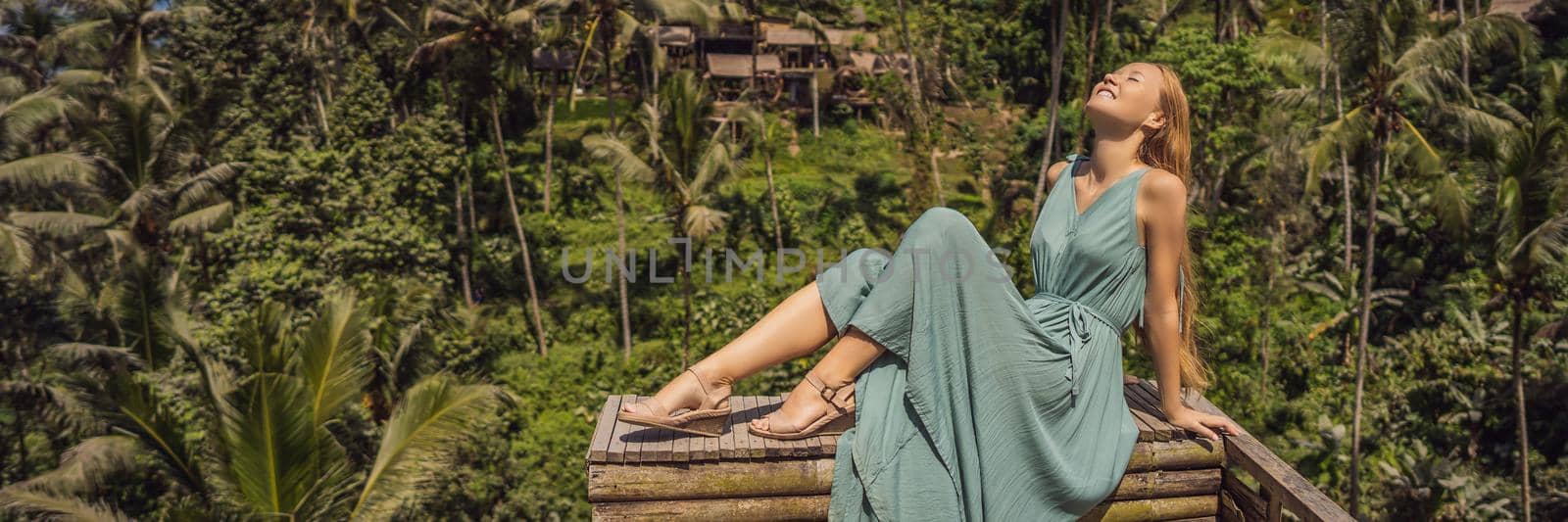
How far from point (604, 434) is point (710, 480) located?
0.35 m

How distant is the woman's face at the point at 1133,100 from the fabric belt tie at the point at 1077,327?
0.57 metres

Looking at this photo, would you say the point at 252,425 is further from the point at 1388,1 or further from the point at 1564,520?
the point at 1564,520

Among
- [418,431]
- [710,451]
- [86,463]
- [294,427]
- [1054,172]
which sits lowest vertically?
[86,463]

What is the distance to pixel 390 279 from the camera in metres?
13.5

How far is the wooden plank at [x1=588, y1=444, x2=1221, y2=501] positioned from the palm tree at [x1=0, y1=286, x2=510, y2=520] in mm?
2657

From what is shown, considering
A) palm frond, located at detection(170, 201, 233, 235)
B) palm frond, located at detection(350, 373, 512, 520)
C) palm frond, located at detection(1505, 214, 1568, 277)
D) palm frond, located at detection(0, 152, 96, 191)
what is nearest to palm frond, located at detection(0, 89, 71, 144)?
palm frond, located at detection(0, 152, 96, 191)

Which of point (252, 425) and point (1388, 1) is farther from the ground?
point (1388, 1)

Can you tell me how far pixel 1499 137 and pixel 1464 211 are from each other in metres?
1.39

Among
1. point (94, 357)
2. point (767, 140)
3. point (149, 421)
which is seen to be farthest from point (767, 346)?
point (767, 140)

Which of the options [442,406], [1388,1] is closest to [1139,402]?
[442,406]

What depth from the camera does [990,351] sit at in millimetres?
2928

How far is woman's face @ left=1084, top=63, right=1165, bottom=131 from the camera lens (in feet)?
10.5

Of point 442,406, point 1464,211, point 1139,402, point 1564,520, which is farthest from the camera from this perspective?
point 1464,211

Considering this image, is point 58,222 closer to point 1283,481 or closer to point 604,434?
point 604,434
